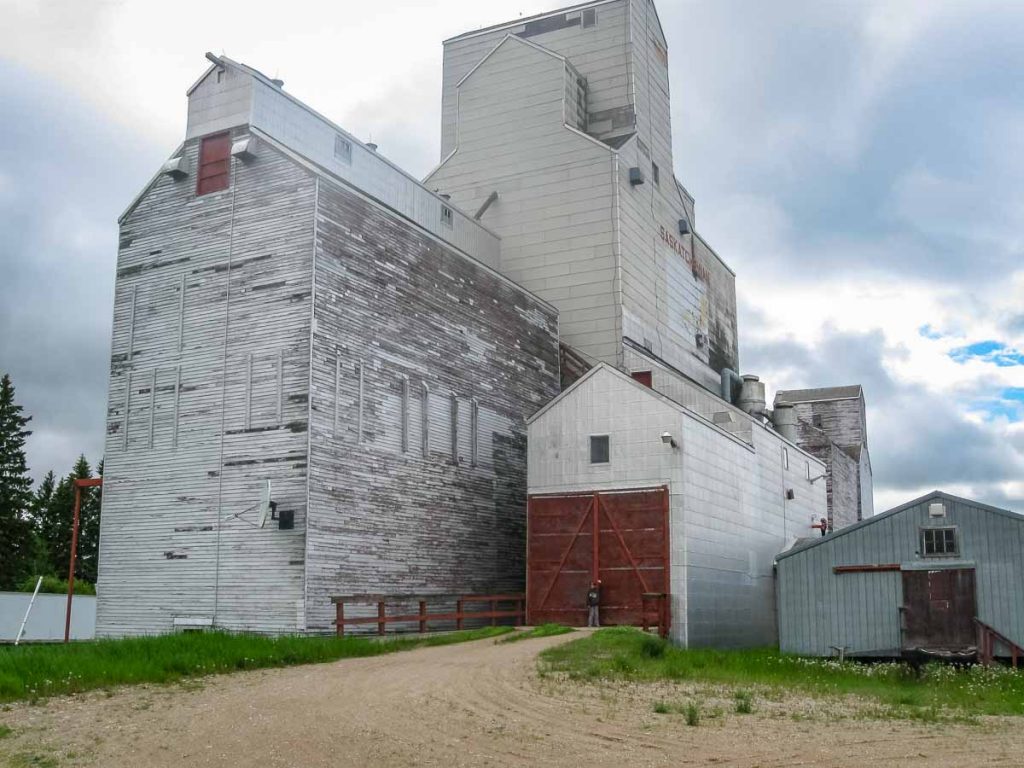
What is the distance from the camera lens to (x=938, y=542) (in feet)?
90.5

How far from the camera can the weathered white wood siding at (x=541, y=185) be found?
37.8m

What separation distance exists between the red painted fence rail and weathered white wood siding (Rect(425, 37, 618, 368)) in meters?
10.5

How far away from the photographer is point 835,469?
5041 centimetres

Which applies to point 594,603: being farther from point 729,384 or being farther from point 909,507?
point 729,384

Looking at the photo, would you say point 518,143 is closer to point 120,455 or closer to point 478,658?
point 120,455

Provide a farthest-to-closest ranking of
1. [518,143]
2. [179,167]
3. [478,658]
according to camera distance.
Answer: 1. [518,143]
2. [179,167]
3. [478,658]

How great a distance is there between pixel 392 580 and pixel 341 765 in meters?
15.9

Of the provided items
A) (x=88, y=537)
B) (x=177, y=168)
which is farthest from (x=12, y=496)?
(x=177, y=168)

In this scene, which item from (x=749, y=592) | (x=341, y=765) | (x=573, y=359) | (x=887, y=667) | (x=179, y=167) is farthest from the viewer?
(x=573, y=359)

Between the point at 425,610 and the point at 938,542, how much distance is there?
12809 mm

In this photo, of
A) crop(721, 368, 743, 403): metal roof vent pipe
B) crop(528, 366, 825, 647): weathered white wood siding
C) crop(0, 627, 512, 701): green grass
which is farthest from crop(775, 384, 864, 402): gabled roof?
crop(0, 627, 512, 701): green grass

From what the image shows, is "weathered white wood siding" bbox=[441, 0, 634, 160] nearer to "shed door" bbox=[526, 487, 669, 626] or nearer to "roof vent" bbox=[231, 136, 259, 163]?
"roof vent" bbox=[231, 136, 259, 163]

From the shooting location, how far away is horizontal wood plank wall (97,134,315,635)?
25016mm

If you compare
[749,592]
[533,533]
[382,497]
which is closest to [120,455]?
[382,497]
